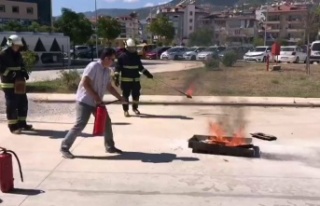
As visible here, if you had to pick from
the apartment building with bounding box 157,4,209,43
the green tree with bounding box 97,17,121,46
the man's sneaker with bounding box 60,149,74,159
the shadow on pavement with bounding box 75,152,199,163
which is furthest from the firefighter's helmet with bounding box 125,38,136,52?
the green tree with bounding box 97,17,121,46

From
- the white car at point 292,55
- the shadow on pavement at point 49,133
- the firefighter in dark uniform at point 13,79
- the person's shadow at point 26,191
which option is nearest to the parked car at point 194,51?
the shadow on pavement at point 49,133

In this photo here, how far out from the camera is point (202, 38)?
6848 mm

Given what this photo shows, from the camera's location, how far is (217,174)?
19.5 ft

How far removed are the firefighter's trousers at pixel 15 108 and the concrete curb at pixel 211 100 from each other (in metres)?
3.58

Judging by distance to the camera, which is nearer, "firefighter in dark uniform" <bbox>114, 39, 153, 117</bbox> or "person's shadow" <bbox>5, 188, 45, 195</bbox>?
"person's shadow" <bbox>5, 188, 45, 195</bbox>

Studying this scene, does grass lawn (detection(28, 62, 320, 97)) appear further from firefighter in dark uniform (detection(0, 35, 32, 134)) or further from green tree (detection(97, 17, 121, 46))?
green tree (detection(97, 17, 121, 46))

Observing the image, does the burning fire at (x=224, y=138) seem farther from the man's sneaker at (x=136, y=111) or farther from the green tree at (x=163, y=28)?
the green tree at (x=163, y=28)

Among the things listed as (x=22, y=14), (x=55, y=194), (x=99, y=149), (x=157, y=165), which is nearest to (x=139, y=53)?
(x=99, y=149)

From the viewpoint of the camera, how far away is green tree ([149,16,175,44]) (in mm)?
72875

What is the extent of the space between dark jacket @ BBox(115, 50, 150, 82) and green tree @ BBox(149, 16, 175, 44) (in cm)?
6347

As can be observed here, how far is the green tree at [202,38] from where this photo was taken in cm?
683

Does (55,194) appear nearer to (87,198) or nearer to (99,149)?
(87,198)

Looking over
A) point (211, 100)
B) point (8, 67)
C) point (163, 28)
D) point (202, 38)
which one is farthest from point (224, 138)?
point (163, 28)

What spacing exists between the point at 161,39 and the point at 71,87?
211 ft
